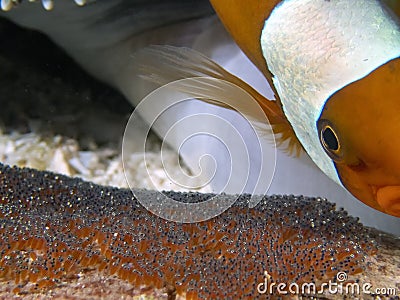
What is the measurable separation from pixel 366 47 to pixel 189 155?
3.46 feet

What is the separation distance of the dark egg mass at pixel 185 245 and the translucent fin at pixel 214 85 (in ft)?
0.57

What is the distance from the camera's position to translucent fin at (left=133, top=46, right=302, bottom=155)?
1.12 meters

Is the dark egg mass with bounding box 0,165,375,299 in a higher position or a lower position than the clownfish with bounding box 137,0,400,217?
lower

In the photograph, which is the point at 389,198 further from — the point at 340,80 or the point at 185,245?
A: the point at 185,245

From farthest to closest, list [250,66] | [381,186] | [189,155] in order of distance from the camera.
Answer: [189,155] → [250,66] → [381,186]

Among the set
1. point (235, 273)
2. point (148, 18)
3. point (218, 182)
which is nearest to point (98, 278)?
point (235, 273)

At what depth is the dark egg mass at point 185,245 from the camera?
83 cm

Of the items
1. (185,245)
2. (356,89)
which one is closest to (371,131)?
(356,89)

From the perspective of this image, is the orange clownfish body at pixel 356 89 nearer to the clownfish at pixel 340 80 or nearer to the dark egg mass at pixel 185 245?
the clownfish at pixel 340 80

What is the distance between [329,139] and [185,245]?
34 cm

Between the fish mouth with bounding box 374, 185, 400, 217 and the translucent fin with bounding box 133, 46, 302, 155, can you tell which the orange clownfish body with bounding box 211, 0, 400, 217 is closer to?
the fish mouth with bounding box 374, 185, 400, 217

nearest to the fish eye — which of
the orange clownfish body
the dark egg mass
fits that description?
the orange clownfish body

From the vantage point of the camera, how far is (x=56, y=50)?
2209 mm

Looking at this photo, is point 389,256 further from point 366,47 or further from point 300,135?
point 366,47
